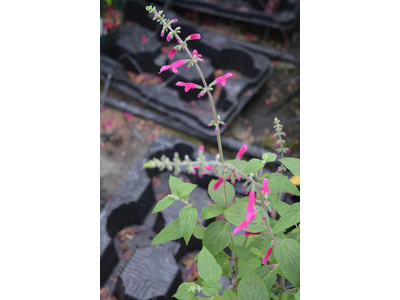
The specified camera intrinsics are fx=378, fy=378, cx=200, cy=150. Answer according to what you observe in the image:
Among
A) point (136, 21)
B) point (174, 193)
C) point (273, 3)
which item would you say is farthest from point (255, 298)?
point (273, 3)

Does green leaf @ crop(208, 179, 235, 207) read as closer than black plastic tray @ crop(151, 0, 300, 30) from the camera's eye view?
Yes

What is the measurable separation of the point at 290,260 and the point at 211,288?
Result: 0.20 meters

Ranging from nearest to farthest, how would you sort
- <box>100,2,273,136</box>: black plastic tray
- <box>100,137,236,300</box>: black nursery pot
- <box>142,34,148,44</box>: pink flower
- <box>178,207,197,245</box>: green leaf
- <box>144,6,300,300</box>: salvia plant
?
1. <box>144,6,300,300</box>: salvia plant
2. <box>178,207,197,245</box>: green leaf
3. <box>100,137,236,300</box>: black nursery pot
4. <box>100,2,273,136</box>: black plastic tray
5. <box>142,34,148,44</box>: pink flower

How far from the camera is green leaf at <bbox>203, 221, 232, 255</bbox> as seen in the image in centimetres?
99

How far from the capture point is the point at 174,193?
1.06 m

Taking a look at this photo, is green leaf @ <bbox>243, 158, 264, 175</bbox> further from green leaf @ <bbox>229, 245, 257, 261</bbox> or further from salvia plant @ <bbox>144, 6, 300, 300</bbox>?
green leaf @ <bbox>229, 245, 257, 261</bbox>

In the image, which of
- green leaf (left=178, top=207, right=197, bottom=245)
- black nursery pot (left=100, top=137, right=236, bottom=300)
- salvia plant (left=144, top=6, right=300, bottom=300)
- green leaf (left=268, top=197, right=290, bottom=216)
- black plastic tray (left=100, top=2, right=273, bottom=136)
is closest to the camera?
salvia plant (left=144, top=6, right=300, bottom=300)

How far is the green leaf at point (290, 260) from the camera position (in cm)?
85

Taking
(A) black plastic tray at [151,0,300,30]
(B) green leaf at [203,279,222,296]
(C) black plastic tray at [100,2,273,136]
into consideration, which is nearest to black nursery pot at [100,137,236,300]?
(C) black plastic tray at [100,2,273,136]

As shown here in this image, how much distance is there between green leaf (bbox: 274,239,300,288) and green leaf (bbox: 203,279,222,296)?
17 centimetres

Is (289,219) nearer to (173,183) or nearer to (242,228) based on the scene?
(242,228)

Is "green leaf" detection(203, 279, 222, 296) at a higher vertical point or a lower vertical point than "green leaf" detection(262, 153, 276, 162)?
lower

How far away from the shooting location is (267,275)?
0.99 m

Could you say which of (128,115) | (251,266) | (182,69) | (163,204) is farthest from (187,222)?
(182,69)
